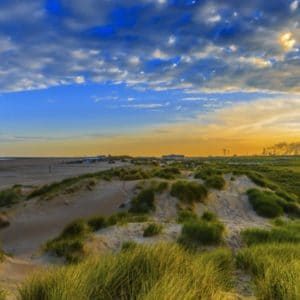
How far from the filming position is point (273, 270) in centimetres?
659

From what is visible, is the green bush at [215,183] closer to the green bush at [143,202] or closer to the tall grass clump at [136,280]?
the green bush at [143,202]

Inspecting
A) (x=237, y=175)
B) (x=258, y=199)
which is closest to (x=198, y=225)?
(x=258, y=199)

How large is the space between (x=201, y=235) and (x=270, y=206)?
36.7 ft

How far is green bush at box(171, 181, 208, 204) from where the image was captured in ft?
73.5

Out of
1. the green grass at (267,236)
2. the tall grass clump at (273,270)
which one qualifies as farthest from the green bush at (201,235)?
the tall grass clump at (273,270)

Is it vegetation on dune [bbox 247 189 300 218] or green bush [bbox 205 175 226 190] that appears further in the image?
green bush [bbox 205 175 226 190]

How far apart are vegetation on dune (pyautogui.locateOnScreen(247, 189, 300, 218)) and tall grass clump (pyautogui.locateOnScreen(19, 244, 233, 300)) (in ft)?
49.2

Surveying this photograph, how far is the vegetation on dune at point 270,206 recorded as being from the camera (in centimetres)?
2116

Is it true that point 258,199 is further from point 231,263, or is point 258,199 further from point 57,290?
point 57,290

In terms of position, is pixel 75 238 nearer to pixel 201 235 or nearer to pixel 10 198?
pixel 201 235

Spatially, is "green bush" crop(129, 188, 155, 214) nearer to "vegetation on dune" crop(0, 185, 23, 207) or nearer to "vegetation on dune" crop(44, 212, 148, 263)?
"vegetation on dune" crop(44, 212, 148, 263)

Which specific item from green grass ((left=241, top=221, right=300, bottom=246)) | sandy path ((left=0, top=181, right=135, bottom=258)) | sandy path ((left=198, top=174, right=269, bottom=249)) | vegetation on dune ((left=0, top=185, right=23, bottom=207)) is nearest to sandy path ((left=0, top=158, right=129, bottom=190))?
vegetation on dune ((left=0, top=185, right=23, bottom=207))

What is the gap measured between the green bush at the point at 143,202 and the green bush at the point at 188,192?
135 centimetres

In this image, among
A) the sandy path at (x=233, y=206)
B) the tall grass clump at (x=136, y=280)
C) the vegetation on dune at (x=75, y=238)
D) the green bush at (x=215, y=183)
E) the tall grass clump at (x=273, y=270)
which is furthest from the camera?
the green bush at (x=215, y=183)
